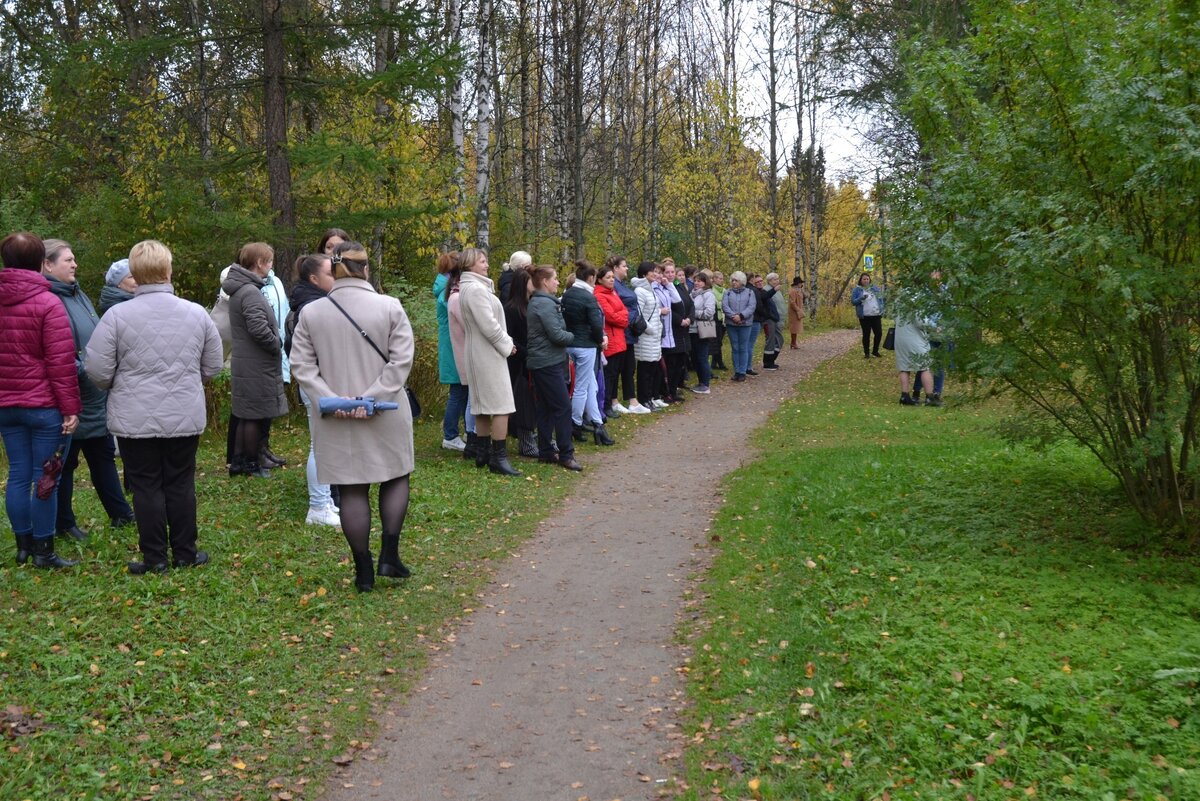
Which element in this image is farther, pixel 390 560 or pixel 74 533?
pixel 74 533

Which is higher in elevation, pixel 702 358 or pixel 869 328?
pixel 869 328

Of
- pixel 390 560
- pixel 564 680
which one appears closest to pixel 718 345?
pixel 390 560

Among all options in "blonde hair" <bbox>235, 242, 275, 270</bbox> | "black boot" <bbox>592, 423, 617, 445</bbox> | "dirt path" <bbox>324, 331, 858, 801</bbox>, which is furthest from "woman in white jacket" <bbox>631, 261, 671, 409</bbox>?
"blonde hair" <bbox>235, 242, 275, 270</bbox>

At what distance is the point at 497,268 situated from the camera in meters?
22.2

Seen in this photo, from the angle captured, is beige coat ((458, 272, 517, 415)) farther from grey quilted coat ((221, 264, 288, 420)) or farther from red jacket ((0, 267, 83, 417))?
red jacket ((0, 267, 83, 417))

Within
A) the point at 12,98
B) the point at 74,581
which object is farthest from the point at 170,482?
the point at 12,98

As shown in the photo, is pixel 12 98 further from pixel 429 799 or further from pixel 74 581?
pixel 429 799

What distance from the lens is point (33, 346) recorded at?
6676 millimetres

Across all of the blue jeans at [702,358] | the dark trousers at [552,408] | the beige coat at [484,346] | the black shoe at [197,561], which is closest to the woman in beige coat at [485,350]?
the beige coat at [484,346]

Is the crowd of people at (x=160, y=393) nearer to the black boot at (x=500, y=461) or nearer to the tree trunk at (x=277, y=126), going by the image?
the black boot at (x=500, y=461)

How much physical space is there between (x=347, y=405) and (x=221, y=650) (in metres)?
1.58

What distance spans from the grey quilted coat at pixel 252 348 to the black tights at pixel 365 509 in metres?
2.71

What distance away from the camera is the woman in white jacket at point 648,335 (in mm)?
15578

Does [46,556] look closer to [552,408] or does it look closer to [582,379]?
[552,408]
